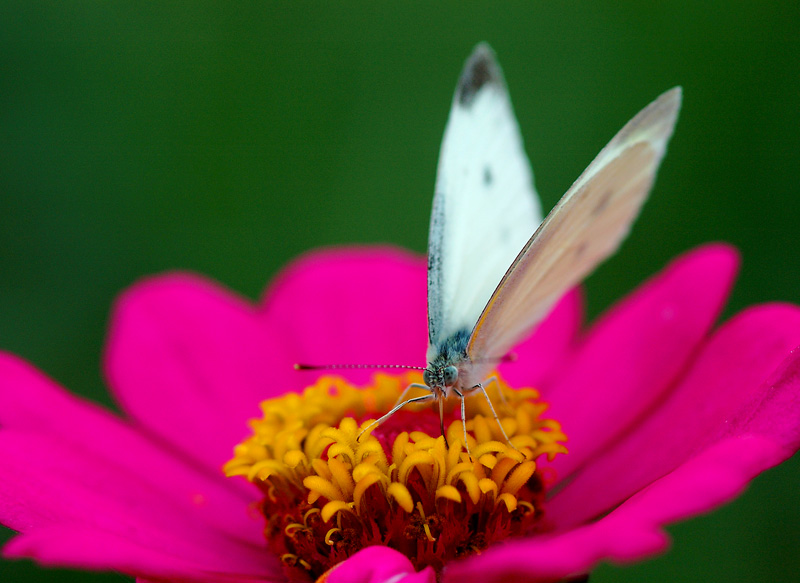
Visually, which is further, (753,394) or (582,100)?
(582,100)

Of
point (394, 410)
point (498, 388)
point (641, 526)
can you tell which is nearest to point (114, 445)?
point (394, 410)

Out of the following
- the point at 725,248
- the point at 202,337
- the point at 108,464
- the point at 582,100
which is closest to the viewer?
the point at 108,464

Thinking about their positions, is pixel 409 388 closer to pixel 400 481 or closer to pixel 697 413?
pixel 400 481

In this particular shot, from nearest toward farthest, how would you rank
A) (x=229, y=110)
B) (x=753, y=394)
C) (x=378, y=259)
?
(x=753, y=394)
(x=378, y=259)
(x=229, y=110)

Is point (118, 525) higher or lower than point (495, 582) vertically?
higher

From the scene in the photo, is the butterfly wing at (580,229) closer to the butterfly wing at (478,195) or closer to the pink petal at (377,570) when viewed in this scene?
the butterfly wing at (478,195)

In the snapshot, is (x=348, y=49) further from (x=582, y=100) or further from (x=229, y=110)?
(x=582, y=100)

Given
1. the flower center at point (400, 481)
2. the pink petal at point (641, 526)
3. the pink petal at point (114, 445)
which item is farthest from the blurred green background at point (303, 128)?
the pink petal at point (641, 526)

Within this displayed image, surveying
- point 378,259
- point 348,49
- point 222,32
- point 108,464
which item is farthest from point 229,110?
point 108,464
